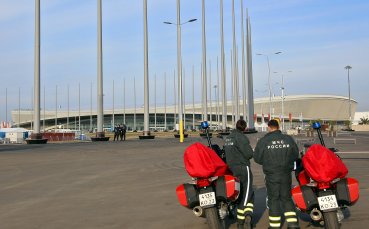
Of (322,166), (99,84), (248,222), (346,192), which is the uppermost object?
(99,84)

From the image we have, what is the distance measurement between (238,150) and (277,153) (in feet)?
3.03

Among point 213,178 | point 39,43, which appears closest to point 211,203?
point 213,178

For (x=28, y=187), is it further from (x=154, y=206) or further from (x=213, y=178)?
(x=213, y=178)

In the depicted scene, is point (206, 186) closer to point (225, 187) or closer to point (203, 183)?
point (203, 183)

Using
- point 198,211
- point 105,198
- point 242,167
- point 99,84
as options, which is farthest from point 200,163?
point 99,84

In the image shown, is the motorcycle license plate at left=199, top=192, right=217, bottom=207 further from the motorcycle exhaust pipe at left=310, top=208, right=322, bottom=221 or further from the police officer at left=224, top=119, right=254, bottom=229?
the motorcycle exhaust pipe at left=310, top=208, right=322, bottom=221

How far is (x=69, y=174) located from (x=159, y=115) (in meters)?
156

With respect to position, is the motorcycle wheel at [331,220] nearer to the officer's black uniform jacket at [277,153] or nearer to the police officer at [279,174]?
the police officer at [279,174]

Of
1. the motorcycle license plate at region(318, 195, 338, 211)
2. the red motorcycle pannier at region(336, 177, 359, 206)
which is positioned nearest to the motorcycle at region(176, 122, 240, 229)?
the motorcycle license plate at region(318, 195, 338, 211)

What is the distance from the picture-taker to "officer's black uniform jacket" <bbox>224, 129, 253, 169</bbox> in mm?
7320

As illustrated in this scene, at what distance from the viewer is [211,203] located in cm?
668

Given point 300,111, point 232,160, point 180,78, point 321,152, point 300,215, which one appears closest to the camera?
point 321,152

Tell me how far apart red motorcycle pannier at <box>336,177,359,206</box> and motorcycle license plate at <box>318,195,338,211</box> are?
0.10m

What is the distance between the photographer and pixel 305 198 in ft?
21.5
